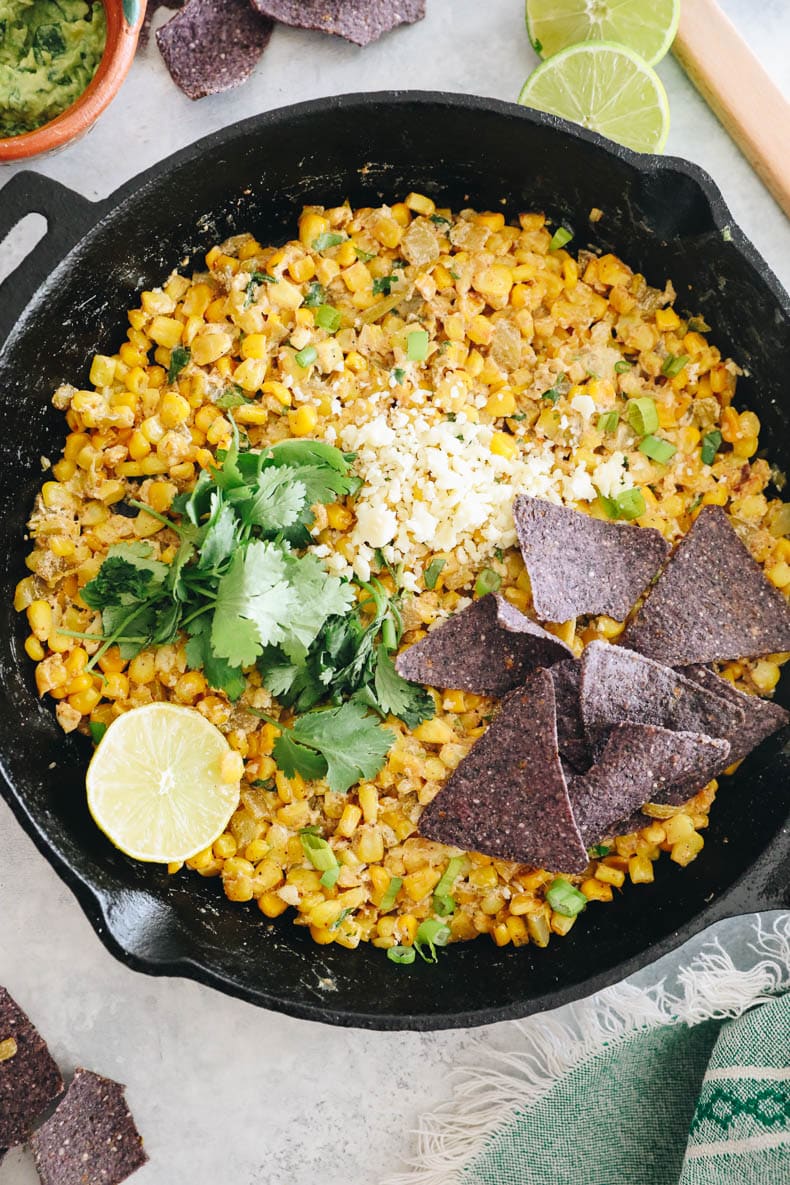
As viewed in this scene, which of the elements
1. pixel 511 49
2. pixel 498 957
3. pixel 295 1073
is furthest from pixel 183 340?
pixel 295 1073

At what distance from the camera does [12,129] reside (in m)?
2.95

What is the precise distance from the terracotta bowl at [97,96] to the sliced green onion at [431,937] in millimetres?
2316

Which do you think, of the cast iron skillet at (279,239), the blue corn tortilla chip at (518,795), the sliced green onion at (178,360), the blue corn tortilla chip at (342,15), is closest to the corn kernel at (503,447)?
the blue corn tortilla chip at (518,795)

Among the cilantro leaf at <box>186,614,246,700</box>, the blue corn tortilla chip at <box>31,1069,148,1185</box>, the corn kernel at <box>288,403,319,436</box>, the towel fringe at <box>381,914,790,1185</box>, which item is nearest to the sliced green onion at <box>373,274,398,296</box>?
the corn kernel at <box>288,403,319,436</box>

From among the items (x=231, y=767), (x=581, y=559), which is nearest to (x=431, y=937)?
(x=231, y=767)

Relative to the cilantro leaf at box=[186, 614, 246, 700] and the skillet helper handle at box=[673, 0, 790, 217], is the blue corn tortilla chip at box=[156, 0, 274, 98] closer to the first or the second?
the skillet helper handle at box=[673, 0, 790, 217]

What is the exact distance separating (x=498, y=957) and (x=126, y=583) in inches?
56.1

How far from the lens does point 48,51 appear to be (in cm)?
291

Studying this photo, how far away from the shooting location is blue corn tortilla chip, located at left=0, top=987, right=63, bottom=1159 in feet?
9.71

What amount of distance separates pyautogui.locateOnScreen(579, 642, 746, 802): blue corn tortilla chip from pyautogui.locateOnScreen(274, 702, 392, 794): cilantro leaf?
54 cm

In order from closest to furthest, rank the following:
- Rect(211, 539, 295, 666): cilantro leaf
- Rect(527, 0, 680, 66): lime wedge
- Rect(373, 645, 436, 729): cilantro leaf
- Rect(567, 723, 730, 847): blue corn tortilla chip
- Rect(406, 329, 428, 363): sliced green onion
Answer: Rect(211, 539, 295, 666): cilantro leaf → Rect(567, 723, 730, 847): blue corn tortilla chip → Rect(373, 645, 436, 729): cilantro leaf → Rect(406, 329, 428, 363): sliced green onion → Rect(527, 0, 680, 66): lime wedge

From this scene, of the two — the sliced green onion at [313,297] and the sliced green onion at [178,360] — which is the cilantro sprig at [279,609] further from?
the sliced green onion at [313,297]

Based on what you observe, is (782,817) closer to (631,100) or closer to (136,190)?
(631,100)

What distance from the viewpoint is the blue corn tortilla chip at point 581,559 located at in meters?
2.70
